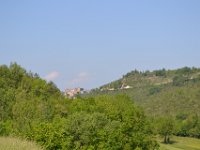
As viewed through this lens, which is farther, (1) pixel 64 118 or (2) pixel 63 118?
(1) pixel 64 118

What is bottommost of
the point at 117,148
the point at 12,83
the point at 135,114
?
the point at 117,148

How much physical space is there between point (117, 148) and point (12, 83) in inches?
1129

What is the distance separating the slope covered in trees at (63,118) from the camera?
41.8m

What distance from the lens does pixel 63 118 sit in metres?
47.9

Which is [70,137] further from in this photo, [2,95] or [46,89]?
[46,89]

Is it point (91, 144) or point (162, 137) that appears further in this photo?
point (162, 137)

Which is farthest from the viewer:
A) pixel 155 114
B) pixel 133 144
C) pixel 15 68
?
pixel 155 114

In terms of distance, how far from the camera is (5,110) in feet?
203

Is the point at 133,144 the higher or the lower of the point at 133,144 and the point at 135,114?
the lower

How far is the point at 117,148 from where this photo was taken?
50.2 meters

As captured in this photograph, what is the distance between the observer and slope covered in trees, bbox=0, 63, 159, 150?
4184cm

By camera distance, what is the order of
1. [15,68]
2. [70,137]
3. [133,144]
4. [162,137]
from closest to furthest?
[70,137] → [133,144] → [15,68] → [162,137]

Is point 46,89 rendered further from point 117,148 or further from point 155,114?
point 155,114

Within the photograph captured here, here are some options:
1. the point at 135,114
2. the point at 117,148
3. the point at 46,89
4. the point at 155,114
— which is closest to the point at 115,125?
the point at 117,148
